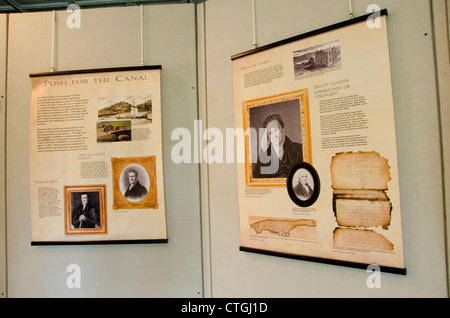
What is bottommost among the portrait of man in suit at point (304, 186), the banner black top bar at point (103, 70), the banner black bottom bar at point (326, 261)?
the banner black bottom bar at point (326, 261)

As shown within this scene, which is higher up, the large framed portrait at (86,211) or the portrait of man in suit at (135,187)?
the portrait of man in suit at (135,187)

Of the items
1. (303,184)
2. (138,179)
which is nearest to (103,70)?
(138,179)

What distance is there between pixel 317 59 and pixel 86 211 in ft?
3.60

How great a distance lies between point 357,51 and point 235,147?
0.53 meters

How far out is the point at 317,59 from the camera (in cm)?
86

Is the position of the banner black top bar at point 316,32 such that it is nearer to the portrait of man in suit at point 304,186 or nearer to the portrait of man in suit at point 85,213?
the portrait of man in suit at point 304,186

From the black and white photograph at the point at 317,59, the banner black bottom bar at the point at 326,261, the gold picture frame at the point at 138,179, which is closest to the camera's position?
the banner black bottom bar at the point at 326,261

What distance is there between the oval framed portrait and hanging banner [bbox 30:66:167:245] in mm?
530

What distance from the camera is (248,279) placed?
972mm

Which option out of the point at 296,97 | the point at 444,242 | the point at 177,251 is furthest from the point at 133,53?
the point at 444,242

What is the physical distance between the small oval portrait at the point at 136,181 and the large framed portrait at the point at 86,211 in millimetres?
112

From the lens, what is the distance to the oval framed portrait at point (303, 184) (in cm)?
85

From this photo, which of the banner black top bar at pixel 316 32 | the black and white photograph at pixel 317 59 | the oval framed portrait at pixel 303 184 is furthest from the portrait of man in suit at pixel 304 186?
the banner black top bar at pixel 316 32

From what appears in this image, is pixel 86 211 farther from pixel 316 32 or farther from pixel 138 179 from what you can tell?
pixel 316 32
